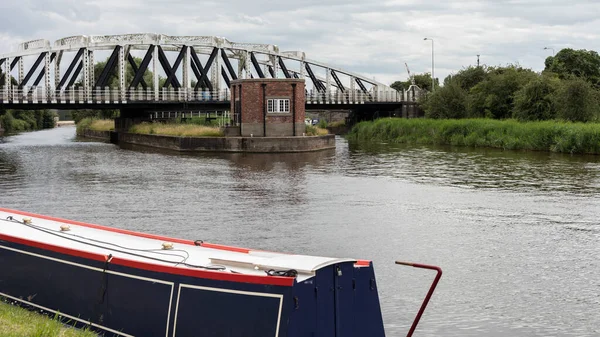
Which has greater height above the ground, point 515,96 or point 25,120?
point 515,96

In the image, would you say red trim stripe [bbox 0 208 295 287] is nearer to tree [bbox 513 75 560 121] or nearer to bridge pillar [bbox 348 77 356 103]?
tree [bbox 513 75 560 121]

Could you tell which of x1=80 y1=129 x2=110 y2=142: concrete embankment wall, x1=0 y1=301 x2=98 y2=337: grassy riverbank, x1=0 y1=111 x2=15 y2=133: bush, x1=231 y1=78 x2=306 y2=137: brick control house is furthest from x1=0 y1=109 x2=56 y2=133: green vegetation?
x1=0 y1=301 x2=98 y2=337: grassy riverbank

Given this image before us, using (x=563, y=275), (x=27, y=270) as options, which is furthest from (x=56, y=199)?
(x=563, y=275)

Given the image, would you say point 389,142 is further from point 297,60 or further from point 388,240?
point 388,240

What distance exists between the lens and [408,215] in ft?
74.9

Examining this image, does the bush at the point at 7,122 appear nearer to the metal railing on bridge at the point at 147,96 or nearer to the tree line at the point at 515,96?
the metal railing on bridge at the point at 147,96

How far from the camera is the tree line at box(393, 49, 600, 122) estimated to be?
173ft

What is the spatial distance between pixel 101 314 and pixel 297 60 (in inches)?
3310

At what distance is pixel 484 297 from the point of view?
539 inches

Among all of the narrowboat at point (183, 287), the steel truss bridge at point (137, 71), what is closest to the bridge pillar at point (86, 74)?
the steel truss bridge at point (137, 71)

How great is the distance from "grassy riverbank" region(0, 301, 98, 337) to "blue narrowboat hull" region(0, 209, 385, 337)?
37cm

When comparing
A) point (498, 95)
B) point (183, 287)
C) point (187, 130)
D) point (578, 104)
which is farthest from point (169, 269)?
point (498, 95)

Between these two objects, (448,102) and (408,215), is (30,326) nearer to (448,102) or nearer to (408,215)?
(408,215)

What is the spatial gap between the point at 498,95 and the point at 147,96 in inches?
1326
